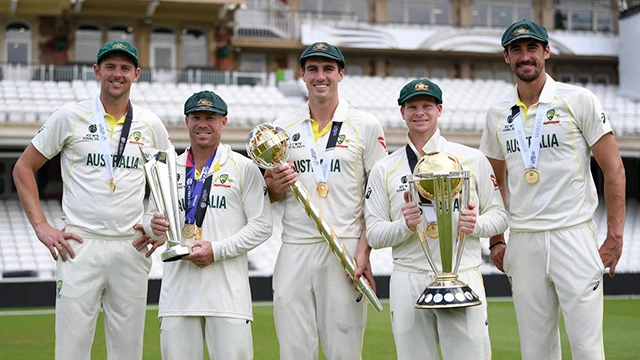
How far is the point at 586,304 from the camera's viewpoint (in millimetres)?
4383

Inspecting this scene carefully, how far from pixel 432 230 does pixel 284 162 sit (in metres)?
0.91

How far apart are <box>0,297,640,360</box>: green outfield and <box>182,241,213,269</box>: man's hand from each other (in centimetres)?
403

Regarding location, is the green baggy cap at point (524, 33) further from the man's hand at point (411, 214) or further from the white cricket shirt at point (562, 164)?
the man's hand at point (411, 214)

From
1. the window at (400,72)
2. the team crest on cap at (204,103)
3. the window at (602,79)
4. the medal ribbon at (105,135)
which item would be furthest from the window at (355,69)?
the team crest on cap at (204,103)

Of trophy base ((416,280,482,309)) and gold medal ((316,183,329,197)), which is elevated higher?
gold medal ((316,183,329,197))

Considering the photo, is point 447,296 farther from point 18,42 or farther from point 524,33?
point 18,42

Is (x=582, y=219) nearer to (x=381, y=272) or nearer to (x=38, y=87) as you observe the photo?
(x=381, y=272)

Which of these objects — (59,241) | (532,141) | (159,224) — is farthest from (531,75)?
(59,241)

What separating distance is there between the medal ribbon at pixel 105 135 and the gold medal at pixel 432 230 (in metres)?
1.88

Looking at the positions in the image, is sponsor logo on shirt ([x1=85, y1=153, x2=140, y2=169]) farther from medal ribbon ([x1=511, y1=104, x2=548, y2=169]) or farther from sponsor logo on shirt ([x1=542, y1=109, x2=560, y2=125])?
sponsor logo on shirt ([x1=542, y1=109, x2=560, y2=125])

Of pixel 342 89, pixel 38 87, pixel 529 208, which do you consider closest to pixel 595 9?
pixel 342 89

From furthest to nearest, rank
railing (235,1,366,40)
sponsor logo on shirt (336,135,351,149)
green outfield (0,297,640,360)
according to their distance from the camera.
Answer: railing (235,1,366,40) < green outfield (0,297,640,360) < sponsor logo on shirt (336,135,351,149)

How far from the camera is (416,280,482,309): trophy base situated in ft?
12.9

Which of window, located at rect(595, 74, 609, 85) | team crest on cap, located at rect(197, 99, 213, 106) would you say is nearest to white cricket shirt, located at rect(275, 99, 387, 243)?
team crest on cap, located at rect(197, 99, 213, 106)
